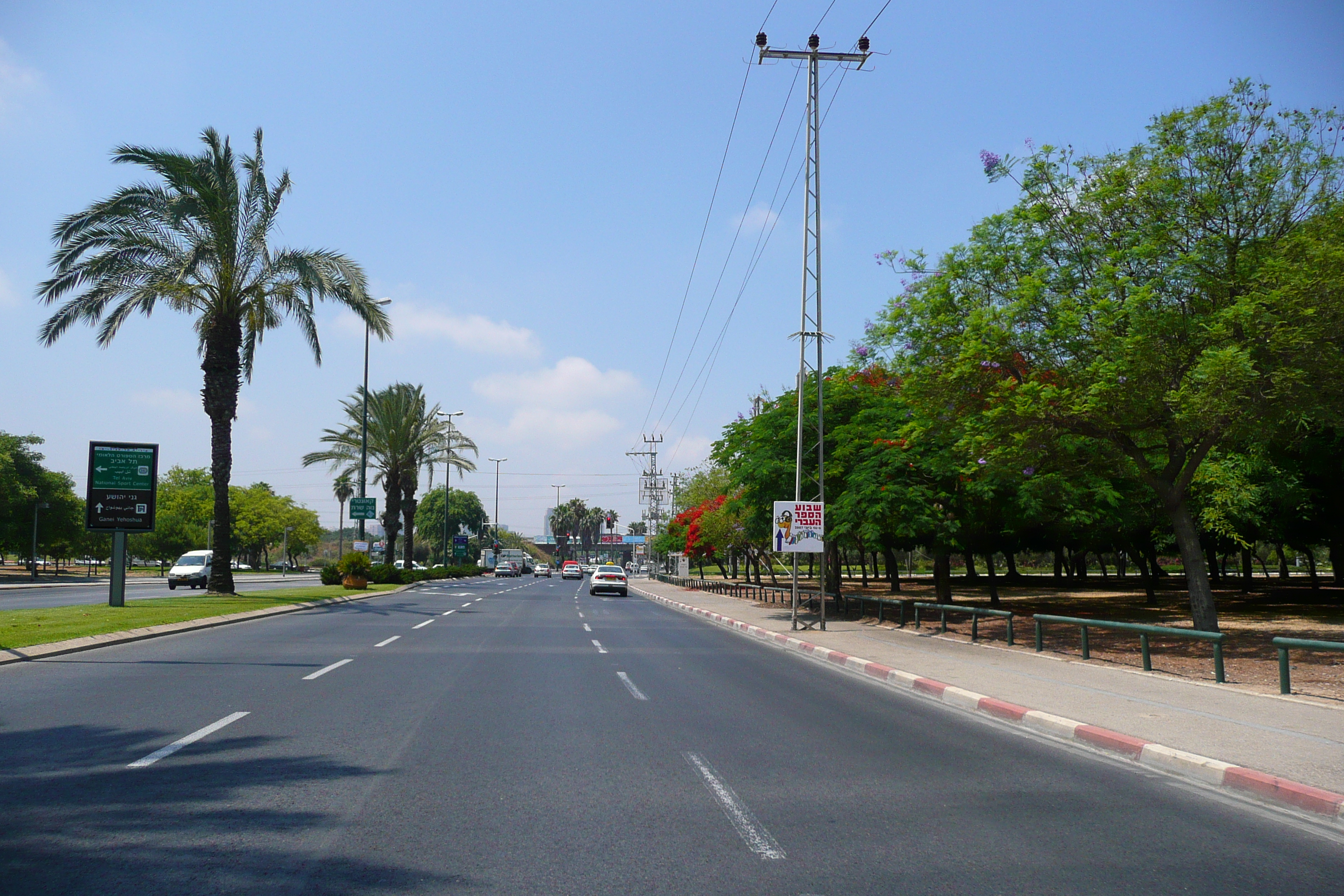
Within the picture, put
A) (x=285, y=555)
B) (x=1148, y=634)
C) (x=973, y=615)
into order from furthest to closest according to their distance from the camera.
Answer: (x=285, y=555) < (x=973, y=615) < (x=1148, y=634)

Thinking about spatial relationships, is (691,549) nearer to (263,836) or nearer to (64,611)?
(64,611)

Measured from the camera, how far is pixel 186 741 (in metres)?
7.83

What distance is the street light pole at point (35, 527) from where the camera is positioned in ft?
178

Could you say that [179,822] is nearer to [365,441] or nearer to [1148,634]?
[1148,634]

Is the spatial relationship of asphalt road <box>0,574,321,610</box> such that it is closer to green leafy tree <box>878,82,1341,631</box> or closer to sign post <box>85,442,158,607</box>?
sign post <box>85,442,158,607</box>

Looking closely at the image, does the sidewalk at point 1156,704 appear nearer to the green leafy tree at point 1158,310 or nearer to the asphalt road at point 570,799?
the asphalt road at point 570,799

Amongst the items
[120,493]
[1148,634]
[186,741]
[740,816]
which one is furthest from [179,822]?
[120,493]

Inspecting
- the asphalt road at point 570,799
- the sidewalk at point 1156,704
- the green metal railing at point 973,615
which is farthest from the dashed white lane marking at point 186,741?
the green metal railing at point 973,615

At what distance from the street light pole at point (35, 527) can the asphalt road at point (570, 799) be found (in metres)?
51.1

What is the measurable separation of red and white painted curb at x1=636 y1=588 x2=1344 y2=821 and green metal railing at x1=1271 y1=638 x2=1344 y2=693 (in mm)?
3231

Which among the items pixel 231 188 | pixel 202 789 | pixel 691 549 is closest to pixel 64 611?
pixel 231 188

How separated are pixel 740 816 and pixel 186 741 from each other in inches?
193

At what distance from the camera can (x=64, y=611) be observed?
73.1ft

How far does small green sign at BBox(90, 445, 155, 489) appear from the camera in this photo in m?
24.1
